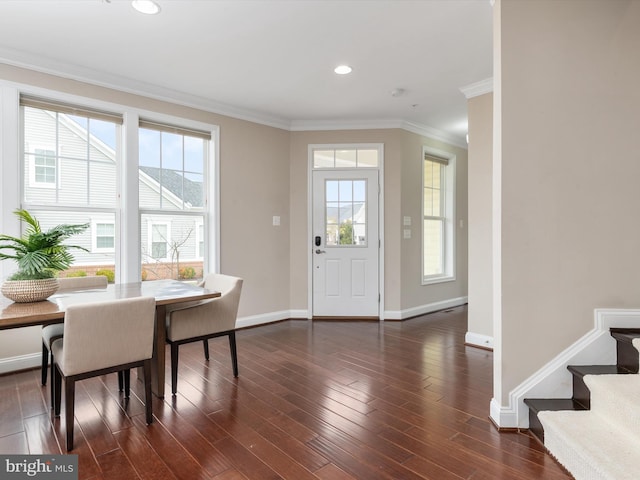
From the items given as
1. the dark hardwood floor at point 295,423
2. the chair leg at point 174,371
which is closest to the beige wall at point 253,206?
the dark hardwood floor at point 295,423

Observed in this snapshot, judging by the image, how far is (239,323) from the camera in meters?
4.43

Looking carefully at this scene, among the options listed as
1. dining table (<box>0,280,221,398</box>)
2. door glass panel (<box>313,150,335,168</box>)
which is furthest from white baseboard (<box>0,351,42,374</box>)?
door glass panel (<box>313,150,335,168</box>)

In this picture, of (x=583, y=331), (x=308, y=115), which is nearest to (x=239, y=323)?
(x=308, y=115)

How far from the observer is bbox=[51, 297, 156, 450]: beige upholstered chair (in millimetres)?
1916

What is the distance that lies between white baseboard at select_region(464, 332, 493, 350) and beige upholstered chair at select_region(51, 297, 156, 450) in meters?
3.07

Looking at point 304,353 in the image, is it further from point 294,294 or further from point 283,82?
point 283,82

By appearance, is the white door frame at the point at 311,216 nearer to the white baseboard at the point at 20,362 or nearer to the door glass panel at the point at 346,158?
the door glass panel at the point at 346,158

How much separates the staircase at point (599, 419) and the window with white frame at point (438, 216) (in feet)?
10.8

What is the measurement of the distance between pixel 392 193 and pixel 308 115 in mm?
1518

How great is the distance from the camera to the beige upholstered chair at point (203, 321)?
263cm

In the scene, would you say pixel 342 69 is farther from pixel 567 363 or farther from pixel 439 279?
pixel 439 279

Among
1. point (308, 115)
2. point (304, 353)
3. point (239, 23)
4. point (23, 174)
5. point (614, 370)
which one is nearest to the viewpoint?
point (614, 370)

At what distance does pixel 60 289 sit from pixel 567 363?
139 inches

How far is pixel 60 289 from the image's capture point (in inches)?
109
